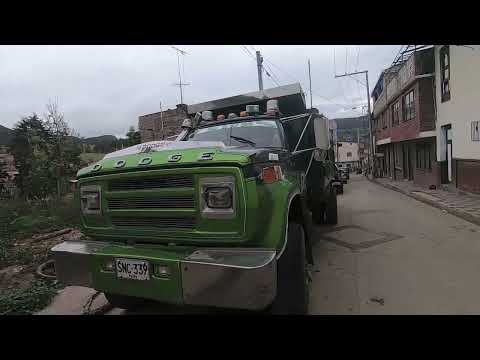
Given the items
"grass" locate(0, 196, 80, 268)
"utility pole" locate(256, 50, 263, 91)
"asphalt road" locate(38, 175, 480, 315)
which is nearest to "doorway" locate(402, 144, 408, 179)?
"utility pole" locate(256, 50, 263, 91)

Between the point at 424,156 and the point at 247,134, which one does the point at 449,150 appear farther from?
the point at 247,134

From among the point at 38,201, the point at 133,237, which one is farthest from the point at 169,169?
the point at 38,201

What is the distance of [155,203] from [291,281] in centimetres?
146

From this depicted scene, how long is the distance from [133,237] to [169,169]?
0.82 m

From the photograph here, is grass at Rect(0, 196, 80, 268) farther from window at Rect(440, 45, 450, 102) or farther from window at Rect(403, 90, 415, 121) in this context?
window at Rect(403, 90, 415, 121)

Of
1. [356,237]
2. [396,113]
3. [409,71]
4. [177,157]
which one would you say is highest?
[409,71]

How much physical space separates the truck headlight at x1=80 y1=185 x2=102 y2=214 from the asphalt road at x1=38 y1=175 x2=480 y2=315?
4.43ft

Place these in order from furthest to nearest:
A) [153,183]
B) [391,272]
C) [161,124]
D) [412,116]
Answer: [161,124] → [412,116] → [391,272] → [153,183]

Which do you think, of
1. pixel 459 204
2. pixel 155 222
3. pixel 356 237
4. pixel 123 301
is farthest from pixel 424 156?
pixel 155 222

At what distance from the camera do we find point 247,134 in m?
4.19

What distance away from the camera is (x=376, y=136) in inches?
1266

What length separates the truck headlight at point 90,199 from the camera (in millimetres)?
3150

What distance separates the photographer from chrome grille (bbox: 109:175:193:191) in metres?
2.71
